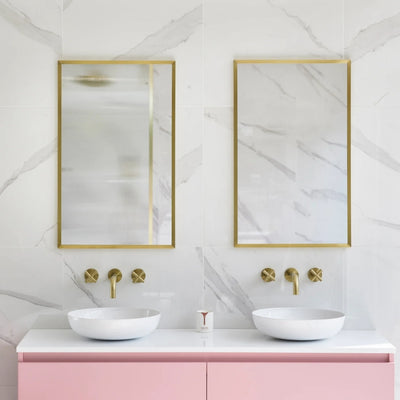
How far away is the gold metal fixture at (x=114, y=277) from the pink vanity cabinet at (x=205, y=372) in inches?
13.2

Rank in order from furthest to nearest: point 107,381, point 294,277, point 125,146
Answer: point 125,146, point 294,277, point 107,381

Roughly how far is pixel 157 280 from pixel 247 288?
0.43 metres

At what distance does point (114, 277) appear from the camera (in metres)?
2.72

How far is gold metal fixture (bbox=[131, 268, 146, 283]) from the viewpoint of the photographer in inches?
108

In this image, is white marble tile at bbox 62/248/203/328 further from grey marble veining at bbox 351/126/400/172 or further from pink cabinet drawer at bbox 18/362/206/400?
grey marble veining at bbox 351/126/400/172

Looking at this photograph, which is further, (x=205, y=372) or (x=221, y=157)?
(x=221, y=157)

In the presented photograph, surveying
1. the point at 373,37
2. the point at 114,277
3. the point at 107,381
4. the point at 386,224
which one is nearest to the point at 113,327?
the point at 107,381

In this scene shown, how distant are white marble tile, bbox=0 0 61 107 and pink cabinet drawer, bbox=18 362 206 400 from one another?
4.08ft

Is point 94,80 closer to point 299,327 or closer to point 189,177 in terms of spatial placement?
point 189,177

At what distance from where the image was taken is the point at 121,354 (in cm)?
241

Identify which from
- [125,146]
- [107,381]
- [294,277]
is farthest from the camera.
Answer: [125,146]

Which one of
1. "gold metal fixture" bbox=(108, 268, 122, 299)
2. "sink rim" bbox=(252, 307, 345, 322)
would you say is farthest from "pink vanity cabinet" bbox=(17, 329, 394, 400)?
"gold metal fixture" bbox=(108, 268, 122, 299)

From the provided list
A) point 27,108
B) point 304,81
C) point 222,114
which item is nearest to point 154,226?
point 222,114

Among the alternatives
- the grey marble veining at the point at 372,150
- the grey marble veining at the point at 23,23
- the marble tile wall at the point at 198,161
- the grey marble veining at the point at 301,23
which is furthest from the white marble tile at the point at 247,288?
the grey marble veining at the point at 23,23
